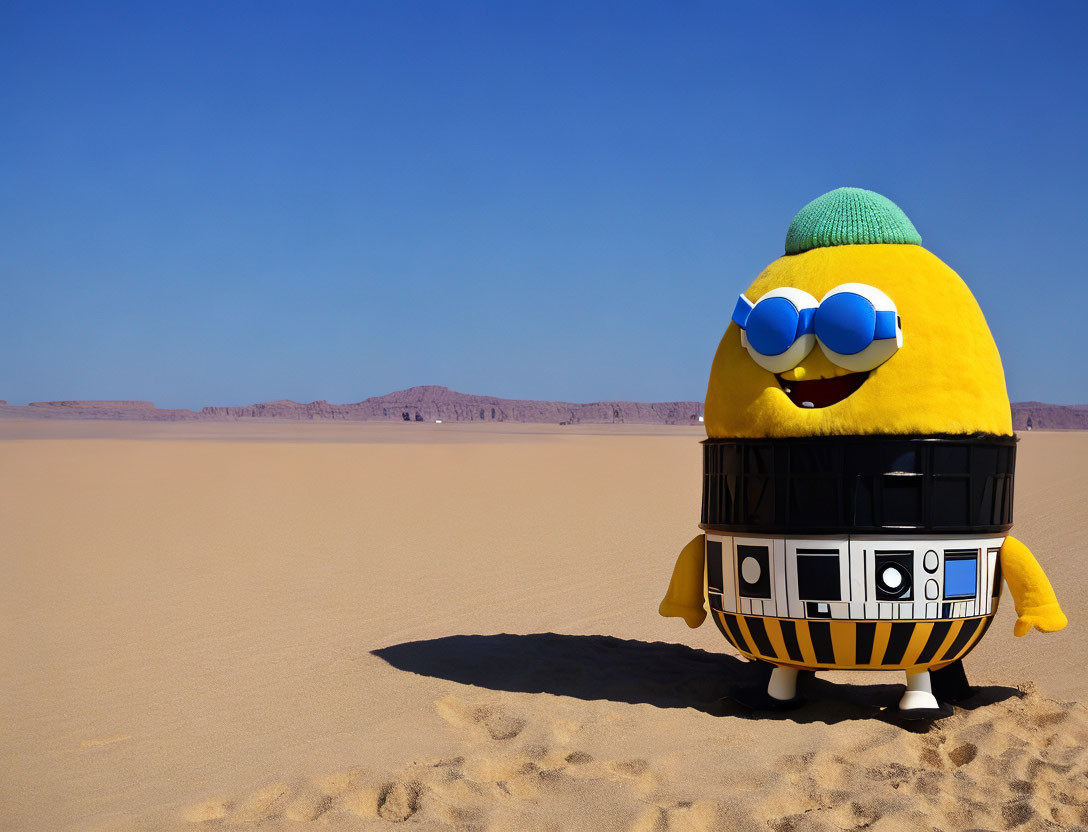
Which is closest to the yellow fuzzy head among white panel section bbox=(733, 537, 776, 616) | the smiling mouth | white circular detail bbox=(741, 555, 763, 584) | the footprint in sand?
the smiling mouth

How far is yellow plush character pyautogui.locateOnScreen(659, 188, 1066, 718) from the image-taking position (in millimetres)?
5238

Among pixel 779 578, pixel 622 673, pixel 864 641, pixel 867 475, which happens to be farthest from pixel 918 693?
pixel 622 673

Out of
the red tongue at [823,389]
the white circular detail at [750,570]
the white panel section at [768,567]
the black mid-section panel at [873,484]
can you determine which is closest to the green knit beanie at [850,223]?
the red tongue at [823,389]

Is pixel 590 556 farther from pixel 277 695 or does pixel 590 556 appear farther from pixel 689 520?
pixel 277 695

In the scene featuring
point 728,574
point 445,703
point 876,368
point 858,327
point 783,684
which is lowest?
point 445,703

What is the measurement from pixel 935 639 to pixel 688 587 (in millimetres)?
1418

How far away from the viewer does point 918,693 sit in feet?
18.4

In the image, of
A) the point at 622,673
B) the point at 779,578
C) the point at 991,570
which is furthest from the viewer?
the point at 622,673

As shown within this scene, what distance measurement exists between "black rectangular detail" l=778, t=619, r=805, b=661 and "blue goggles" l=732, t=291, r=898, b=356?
4.76 feet

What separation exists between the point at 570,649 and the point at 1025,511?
1168cm

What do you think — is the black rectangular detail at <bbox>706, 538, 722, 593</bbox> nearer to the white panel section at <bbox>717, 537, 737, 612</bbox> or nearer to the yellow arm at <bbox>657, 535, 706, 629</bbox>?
the white panel section at <bbox>717, 537, 737, 612</bbox>

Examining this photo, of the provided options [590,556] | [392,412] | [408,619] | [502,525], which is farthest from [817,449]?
[392,412]

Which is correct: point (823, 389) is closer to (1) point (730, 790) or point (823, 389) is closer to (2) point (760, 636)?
(2) point (760, 636)

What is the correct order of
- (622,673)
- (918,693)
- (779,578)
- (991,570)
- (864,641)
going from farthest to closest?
(622,673) → (918,693) → (991,570) → (779,578) → (864,641)
